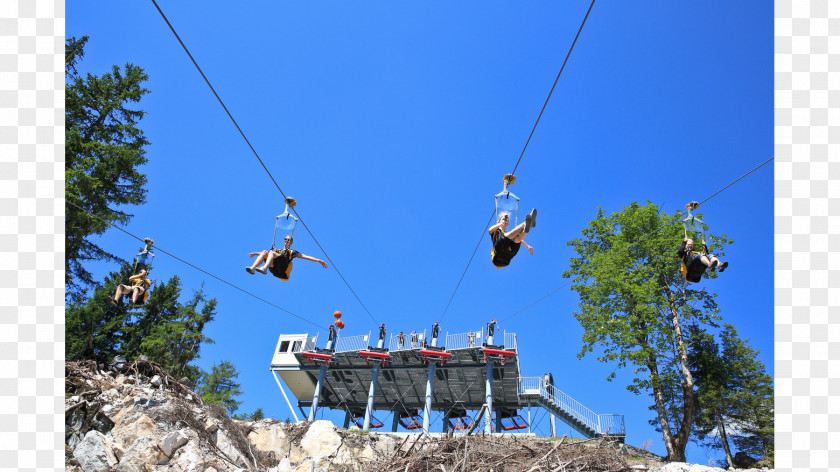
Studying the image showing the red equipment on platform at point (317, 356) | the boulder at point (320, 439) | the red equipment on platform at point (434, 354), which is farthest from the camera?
the red equipment on platform at point (317, 356)

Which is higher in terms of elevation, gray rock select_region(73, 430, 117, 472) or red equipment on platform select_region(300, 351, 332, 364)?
red equipment on platform select_region(300, 351, 332, 364)

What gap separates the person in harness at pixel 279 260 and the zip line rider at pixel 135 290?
4023 millimetres

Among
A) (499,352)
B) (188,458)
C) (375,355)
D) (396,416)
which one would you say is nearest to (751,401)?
(499,352)

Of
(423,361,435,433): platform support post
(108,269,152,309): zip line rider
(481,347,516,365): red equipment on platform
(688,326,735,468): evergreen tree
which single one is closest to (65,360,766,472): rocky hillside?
(108,269,152,309): zip line rider

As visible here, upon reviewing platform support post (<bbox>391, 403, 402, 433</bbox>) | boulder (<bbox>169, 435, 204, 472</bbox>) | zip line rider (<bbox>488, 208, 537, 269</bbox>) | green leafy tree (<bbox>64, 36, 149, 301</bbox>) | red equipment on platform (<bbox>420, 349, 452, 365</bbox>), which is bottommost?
boulder (<bbox>169, 435, 204, 472</bbox>)

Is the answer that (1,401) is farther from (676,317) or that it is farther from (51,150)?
(676,317)

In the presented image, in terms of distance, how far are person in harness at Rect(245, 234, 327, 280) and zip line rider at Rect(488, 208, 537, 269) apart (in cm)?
383

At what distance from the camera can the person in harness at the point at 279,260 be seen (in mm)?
9195

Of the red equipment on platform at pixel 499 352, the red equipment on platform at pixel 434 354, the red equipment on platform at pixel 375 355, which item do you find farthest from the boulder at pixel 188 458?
the red equipment on platform at pixel 499 352

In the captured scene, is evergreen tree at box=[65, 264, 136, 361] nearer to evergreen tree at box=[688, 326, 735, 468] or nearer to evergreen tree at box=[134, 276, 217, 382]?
evergreen tree at box=[134, 276, 217, 382]

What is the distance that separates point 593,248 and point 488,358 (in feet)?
26.5

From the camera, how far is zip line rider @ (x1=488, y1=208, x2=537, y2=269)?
25.2 ft

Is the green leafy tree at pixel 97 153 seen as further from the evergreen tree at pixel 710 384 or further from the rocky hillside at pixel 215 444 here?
the evergreen tree at pixel 710 384

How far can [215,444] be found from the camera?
37.6 ft
